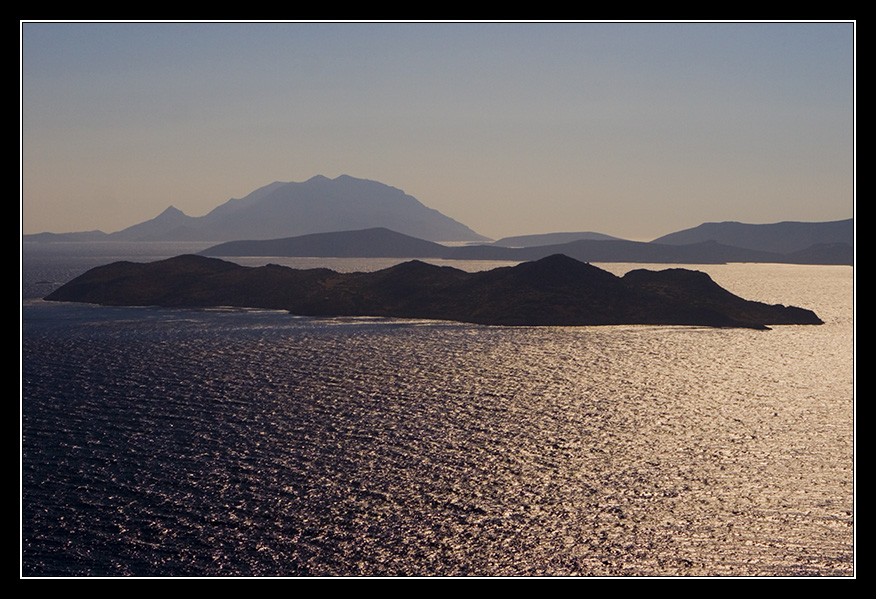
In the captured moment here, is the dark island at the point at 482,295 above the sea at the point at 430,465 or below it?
above

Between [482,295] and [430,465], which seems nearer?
[430,465]

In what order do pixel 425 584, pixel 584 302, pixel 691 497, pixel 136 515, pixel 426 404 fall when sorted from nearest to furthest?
pixel 425 584, pixel 136 515, pixel 691 497, pixel 426 404, pixel 584 302

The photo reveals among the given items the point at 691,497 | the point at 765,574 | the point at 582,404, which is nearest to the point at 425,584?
the point at 765,574

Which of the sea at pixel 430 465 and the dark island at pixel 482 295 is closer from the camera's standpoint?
the sea at pixel 430 465

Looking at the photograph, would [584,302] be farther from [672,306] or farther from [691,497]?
[691,497]
